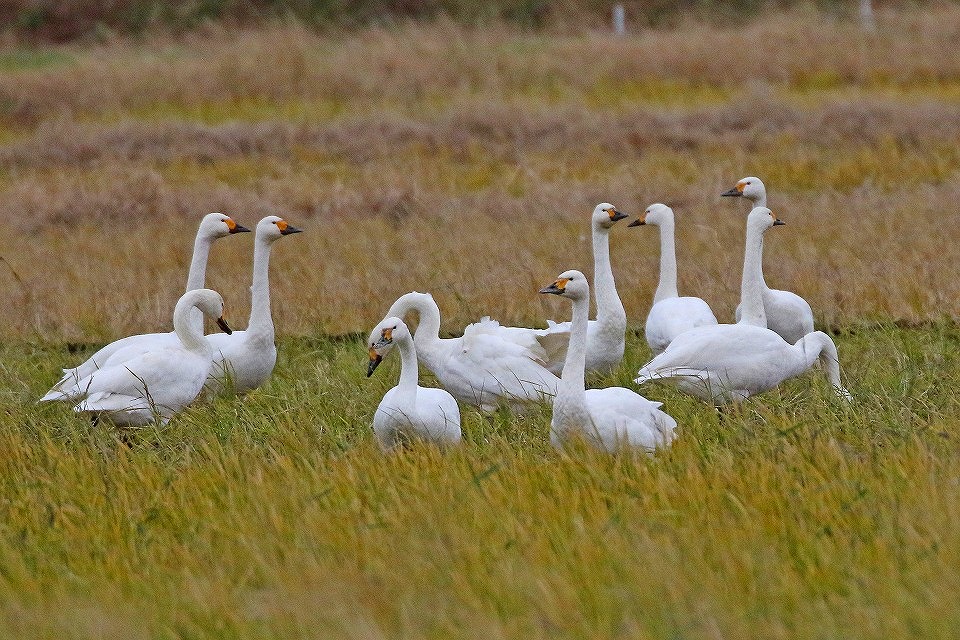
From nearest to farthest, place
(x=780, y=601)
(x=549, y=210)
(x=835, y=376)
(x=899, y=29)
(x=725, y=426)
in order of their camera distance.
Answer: (x=780, y=601), (x=725, y=426), (x=835, y=376), (x=549, y=210), (x=899, y=29)

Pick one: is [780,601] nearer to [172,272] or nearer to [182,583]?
[182,583]

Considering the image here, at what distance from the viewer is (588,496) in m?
5.16

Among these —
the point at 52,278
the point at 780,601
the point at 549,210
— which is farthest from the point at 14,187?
the point at 780,601

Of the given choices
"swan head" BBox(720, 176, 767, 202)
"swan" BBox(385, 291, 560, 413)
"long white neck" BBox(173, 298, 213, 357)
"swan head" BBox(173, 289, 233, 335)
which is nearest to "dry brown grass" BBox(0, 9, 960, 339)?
"swan head" BBox(720, 176, 767, 202)

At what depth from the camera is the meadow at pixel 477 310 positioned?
4309 millimetres

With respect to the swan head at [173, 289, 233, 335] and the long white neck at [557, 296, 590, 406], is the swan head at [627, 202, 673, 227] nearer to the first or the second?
the long white neck at [557, 296, 590, 406]

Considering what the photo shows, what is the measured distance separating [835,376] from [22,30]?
87.4 ft

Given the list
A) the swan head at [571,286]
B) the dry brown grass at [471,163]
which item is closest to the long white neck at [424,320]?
the swan head at [571,286]

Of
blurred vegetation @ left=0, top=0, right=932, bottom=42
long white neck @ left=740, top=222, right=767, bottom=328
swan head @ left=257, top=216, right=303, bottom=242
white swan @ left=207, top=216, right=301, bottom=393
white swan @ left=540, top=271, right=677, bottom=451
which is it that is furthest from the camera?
blurred vegetation @ left=0, top=0, right=932, bottom=42

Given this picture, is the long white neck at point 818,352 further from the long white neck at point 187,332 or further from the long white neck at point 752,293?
the long white neck at point 187,332

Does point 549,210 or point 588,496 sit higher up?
point 588,496

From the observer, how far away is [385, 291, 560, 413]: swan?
23.6 ft

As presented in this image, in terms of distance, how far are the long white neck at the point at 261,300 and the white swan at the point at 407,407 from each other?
3.21 feet

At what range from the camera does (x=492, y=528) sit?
4.93m
